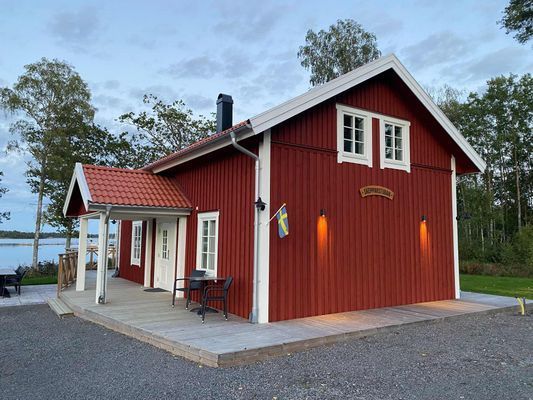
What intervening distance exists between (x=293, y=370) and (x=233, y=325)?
1.93 m

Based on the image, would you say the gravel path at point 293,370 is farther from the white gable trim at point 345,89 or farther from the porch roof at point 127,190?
the white gable trim at point 345,89

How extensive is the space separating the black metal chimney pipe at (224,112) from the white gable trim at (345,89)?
10.7 feet

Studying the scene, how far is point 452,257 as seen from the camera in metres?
9.35

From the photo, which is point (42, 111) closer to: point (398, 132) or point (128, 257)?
point (128, 257)

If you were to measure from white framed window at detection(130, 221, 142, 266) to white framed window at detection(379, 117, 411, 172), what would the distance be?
771cm

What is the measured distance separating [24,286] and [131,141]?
11.9 meters

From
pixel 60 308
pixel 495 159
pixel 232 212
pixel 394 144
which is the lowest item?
pixel 60 308

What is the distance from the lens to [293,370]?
4457mm

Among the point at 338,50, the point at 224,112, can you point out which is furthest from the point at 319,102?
the point at 338,50

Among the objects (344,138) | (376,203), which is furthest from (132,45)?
(376,203)

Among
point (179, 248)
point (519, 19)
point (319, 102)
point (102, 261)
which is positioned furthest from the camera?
point (519, 19)

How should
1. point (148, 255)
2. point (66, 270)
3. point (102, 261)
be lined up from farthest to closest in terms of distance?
point (148, 255) → point (66, 270) → point (102, 261)

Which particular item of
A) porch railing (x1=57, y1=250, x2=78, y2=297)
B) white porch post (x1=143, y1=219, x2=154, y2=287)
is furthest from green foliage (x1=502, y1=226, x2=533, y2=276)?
porch railing (x1=57, y1=250, x2=78, y2=297)

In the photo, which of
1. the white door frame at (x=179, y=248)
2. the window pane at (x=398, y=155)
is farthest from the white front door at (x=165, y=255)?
the window pane at (x=398, y=155)
